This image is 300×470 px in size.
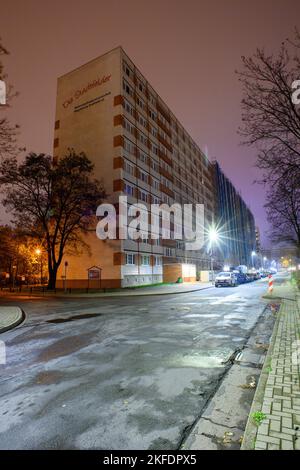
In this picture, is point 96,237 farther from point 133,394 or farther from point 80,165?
point 133,394

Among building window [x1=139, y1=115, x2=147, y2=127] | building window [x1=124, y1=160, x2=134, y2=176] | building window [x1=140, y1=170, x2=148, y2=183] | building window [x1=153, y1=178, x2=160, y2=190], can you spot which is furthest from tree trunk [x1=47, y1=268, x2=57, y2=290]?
building window [x1=139, y1=115, x2=147, y2=127]

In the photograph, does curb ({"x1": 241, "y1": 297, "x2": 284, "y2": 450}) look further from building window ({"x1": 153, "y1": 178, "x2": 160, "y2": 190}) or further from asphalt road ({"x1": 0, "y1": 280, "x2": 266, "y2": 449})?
building window ({"x1": 153, "y1": 178, "x2": 160, "y2": 190})

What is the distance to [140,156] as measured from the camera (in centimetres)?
3950

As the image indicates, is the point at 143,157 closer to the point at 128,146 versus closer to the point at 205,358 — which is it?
the point at 128,146

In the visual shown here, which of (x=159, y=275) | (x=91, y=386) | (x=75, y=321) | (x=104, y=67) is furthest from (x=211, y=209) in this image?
(x=91, y=386)

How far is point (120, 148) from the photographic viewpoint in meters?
34.4

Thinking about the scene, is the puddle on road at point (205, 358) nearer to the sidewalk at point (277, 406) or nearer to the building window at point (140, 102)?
the sidewalk at point (277, 406)

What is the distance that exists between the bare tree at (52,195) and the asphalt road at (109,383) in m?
23.8

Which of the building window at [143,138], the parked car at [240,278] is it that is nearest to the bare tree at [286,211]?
the parked car at [240,278]

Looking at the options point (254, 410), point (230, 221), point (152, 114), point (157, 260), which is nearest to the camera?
point (254, 410)

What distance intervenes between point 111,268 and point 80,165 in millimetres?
12799

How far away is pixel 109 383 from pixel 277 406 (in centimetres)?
270

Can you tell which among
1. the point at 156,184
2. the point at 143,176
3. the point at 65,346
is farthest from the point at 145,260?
the point at 65,346
